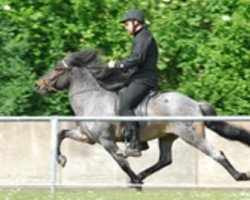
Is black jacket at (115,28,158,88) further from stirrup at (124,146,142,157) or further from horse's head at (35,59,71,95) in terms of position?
horse's head at (35,59,71,95)

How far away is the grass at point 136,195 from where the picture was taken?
12633mm

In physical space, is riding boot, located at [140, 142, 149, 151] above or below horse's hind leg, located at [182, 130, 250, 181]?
below

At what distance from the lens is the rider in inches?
592

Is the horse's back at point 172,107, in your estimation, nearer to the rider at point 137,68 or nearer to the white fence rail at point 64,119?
the rider at point 137,68

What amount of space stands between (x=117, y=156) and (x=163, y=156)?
25.5 inches

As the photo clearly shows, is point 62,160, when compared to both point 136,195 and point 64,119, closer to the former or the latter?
point 136,195

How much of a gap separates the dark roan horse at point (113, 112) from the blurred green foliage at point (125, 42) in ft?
4.32

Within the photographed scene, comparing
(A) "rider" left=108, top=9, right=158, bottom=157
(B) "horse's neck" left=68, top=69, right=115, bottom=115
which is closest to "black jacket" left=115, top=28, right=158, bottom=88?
(A) "rider" left=108, top=9, right=158, bottom=157

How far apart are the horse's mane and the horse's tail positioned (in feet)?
4.49

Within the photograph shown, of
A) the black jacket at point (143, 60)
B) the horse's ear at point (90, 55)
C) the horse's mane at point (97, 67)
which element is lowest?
the horse's mane at point (97, 67)

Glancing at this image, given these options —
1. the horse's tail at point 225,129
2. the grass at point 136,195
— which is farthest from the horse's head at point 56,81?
the grass at point 136,195

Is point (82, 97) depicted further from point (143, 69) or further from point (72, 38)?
point (72, 38)

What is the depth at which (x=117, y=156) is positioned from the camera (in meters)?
15.1

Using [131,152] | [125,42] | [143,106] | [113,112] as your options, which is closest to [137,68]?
[143,106]
